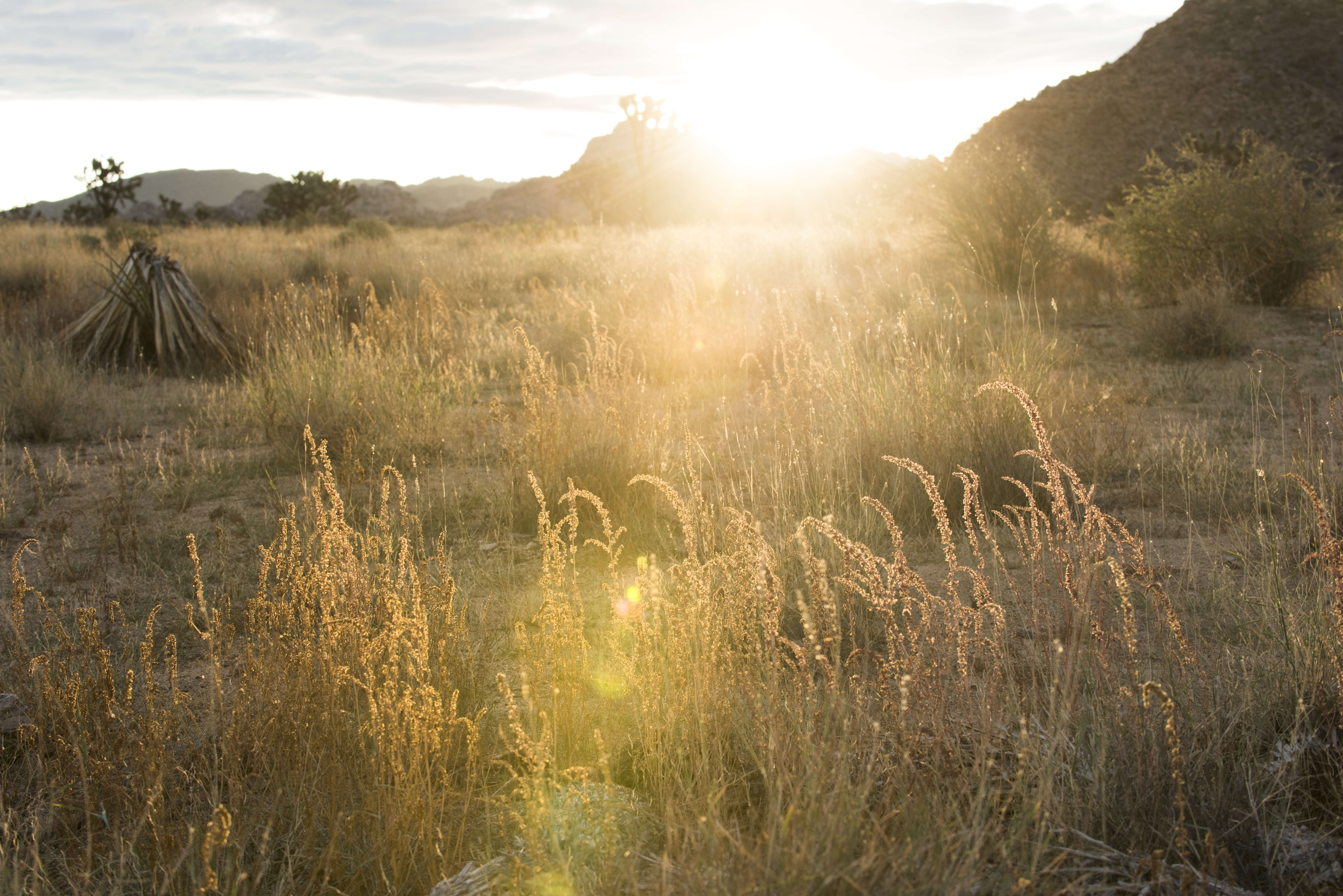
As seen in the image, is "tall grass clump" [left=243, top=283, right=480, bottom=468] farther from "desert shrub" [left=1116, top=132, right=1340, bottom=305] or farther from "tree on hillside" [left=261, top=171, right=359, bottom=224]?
"tree on hillside" [left=261, top=171, right=359, bottom=224]

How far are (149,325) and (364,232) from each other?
1207 centimetres

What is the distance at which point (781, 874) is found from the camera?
117cm

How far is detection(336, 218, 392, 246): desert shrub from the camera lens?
1634cm

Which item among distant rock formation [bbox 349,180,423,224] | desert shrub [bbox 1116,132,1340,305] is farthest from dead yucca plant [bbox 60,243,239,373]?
distant rock formation [bbox 349,180,423,224]

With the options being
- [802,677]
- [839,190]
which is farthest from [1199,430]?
[839,190]

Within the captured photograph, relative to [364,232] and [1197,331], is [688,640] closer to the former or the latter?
[1197,331]

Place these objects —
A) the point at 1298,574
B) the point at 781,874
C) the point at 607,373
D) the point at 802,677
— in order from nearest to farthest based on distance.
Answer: the point at 781,874
the point at 802,677
the point at 1298,574
the point at 607,373

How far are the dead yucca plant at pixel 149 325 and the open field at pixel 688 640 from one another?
1929 millimetres

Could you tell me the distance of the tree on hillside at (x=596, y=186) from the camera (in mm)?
35688

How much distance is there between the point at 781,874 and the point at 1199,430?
4.48 m

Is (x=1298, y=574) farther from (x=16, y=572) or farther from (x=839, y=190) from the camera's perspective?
(x=839, y=190)

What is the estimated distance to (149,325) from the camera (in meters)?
7.21

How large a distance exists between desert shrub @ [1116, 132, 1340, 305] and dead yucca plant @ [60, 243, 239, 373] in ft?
31.9

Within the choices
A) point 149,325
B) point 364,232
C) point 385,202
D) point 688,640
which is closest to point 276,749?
point 688,640
